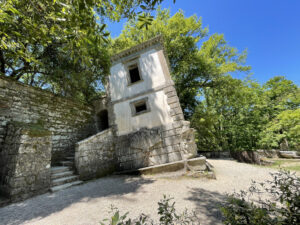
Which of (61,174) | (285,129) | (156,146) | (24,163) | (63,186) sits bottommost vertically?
(63,186)

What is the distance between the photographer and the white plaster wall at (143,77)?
704 centimetres

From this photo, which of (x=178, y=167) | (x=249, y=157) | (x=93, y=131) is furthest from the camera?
(x=249, y=157)

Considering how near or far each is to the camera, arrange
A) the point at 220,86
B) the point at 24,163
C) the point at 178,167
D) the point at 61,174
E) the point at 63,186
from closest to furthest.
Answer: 1. the point at 24,163
2. the point at 63,186
3. the point at 61,174
4. the point at 178,167
5. the point at 220,86

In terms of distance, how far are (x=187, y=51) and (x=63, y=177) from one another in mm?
11903

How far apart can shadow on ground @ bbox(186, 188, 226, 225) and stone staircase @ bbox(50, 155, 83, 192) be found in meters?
3.99

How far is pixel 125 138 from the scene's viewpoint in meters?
6.71

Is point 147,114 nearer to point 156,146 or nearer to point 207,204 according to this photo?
point 156,146

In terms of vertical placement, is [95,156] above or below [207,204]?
above

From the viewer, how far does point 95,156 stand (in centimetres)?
564

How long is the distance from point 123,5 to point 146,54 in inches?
193

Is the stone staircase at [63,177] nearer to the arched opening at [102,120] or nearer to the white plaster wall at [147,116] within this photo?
the white plaster wall at [147,116]

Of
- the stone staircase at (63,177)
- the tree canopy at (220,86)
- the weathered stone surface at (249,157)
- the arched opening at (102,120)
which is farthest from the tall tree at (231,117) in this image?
the stone staircase at (63,177)

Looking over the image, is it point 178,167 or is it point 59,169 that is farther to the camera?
point 178,167

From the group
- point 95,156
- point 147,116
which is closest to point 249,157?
point 147,116
